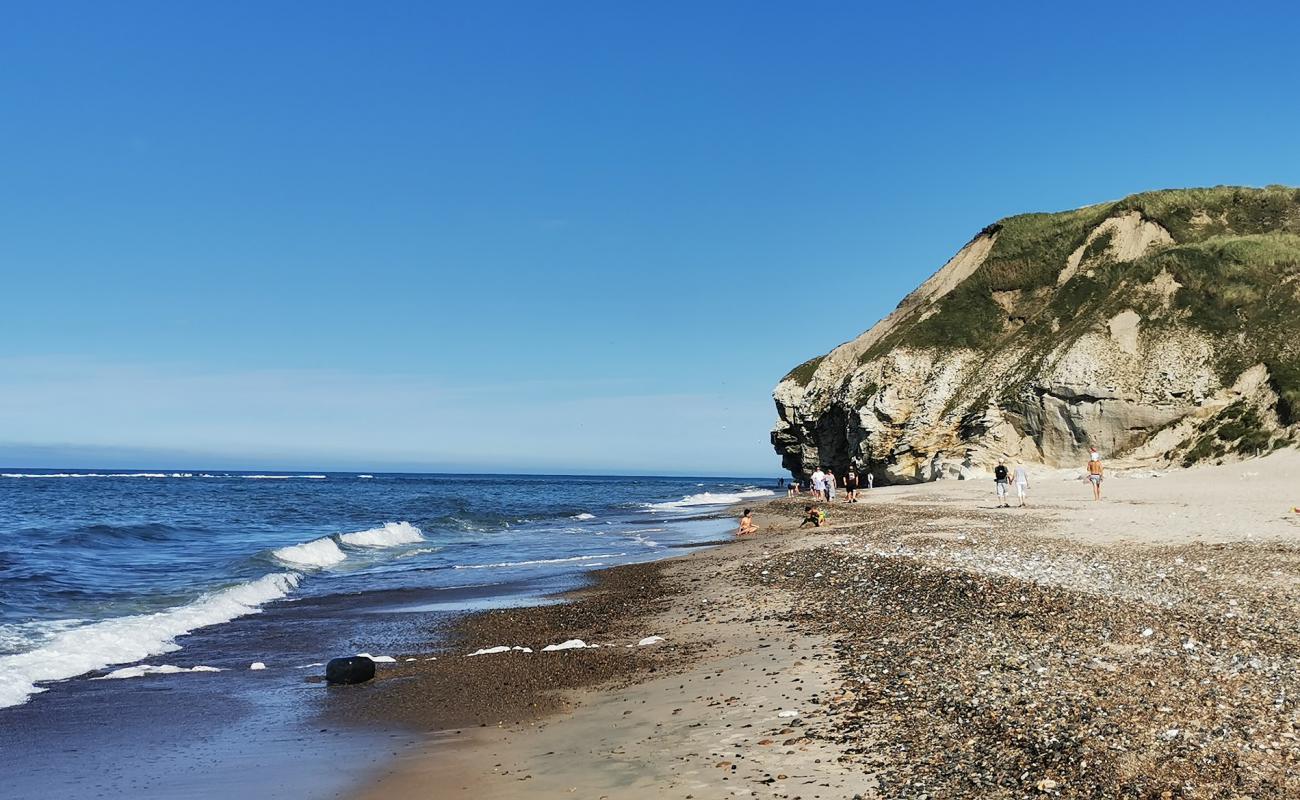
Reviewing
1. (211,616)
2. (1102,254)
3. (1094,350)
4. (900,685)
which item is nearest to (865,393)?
(1094,350)

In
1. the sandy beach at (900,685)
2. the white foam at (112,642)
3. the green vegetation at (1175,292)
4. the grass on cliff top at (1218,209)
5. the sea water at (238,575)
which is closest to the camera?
the sandy beach at (900,685)

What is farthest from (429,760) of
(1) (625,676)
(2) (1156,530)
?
(2) (1156,530)

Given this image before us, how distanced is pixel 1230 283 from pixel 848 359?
29.3 metres

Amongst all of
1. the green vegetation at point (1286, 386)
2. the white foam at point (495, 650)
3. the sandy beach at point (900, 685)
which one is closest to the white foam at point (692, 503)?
the green vegetation at point (1286, 386)

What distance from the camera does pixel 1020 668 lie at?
9195mm

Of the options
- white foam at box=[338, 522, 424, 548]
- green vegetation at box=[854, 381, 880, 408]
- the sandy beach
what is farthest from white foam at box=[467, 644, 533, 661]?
green vegetation at box=[854, 381, 880, 408]

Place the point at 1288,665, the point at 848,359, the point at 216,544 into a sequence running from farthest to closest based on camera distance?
the point at 848,359
the point at 216,544
the point at 1288,665

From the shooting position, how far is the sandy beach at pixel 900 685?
689 cm

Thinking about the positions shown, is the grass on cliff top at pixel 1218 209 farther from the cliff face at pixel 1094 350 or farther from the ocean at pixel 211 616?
the ocean at pixel 211 616

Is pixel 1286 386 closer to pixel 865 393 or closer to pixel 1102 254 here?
pixel 1102 254

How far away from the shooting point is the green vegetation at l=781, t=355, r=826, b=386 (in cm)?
8288

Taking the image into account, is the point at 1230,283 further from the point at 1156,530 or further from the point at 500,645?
the point at 500,645

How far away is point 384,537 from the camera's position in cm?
4181

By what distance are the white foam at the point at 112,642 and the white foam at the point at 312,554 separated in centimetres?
914
